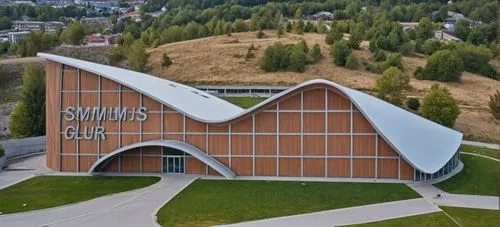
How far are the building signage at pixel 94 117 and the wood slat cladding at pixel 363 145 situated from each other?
13.9m

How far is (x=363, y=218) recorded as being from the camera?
92.1 feet

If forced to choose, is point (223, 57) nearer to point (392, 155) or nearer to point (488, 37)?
point (488, 37)

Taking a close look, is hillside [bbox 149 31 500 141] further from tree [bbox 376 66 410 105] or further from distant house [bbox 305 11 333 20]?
distant house [bbox 305 11 333 20]

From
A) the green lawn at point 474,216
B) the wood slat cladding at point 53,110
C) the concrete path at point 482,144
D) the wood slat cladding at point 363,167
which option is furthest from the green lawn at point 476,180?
the wood slat cladding at point 53,110

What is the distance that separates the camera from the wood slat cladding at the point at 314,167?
3659 centimetres

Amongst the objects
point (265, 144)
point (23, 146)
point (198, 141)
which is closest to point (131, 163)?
point (198, 141)

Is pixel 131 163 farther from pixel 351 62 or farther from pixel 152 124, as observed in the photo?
pixel 351 62

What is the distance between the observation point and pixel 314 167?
36.7m

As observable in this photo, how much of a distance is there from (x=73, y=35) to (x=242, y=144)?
8235cm

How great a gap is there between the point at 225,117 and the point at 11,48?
80.5 m

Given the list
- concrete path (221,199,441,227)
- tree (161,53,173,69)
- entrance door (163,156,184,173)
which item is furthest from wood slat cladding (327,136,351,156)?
tree (161,53,173,69)

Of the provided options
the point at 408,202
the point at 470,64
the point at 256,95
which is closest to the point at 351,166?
the point at 408,202

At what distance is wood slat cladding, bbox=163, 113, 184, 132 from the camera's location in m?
37.5

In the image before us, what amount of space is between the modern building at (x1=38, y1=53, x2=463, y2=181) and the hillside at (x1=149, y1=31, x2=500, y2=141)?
2418 centimetres
